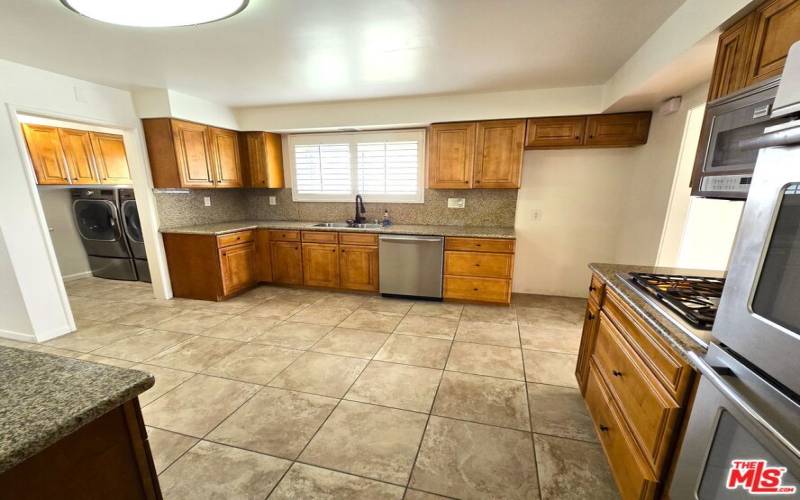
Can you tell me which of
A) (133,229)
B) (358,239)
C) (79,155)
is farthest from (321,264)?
(79,155)

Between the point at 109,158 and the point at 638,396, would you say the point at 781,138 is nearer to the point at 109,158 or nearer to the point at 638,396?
the point at 638,396

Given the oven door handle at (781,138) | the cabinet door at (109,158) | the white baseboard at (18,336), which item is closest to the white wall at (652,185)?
the oven door handle at (781,138)

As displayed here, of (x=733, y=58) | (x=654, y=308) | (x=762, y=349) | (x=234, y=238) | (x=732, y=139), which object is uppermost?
(x=733, y=58)

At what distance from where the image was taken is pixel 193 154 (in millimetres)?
3529

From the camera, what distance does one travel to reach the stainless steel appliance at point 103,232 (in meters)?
4.22

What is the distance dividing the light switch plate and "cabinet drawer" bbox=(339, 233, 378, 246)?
3.47 feet

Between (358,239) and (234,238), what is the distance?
1.55m

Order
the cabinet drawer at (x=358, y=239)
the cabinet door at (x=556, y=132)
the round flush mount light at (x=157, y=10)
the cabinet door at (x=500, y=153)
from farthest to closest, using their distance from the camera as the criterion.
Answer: the cabinet drawer at (x=358, y=239) < the cabinet door at (x=500, y=153) < the cabinet door at (x=556, y=132) < the round flush mount light at (x=157, y=10)

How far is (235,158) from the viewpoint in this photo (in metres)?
4.10

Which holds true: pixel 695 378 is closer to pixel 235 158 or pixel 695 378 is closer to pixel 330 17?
pixel 330 17

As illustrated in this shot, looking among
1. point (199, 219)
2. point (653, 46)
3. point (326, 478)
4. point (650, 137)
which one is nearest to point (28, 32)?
point (199, 219)

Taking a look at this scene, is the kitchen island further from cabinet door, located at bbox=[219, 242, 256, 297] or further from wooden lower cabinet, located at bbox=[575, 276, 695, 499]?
cabinet door, located at bbox=[219, 242, 256, 297]

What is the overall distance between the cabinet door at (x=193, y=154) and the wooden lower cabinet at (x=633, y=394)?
418 cm

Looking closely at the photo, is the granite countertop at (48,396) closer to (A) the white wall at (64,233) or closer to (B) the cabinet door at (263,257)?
(B) the cabinet door at (263,257)
